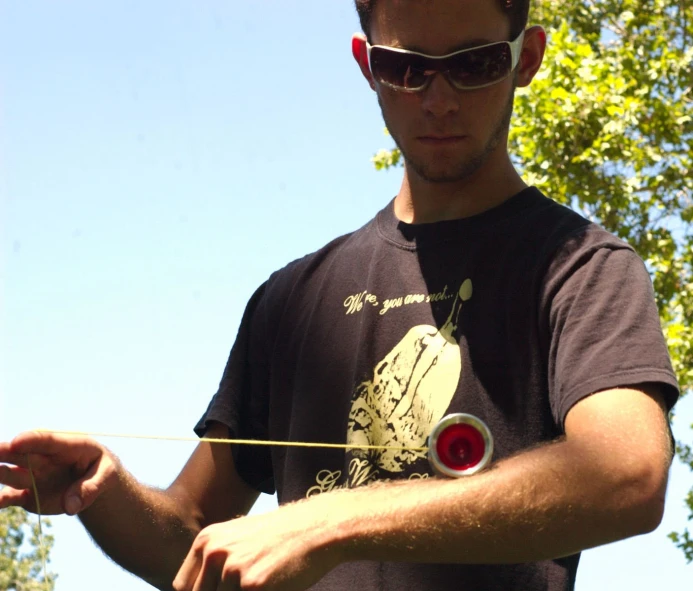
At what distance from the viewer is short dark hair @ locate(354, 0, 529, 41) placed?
272cm

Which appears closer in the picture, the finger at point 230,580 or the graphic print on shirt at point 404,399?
the finger at point 230,580

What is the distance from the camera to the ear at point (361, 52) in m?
2.96

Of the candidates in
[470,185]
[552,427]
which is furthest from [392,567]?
[470,185]

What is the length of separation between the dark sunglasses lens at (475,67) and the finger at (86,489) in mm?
1187

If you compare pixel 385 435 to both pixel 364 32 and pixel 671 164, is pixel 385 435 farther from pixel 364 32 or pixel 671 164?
pixel 671 164

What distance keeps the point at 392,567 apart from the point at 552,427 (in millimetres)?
449

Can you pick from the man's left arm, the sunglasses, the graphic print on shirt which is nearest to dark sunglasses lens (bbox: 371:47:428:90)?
the sunglasses

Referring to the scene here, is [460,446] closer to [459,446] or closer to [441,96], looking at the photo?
[459,446]

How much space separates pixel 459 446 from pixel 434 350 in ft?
1.46

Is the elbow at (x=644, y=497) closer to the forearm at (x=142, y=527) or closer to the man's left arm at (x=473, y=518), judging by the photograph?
the man's left arm at (x=473, y=518)

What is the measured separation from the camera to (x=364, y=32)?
2908mm

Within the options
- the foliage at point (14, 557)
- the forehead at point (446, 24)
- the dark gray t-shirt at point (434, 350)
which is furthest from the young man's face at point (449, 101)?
the foliage at point (14, 557)

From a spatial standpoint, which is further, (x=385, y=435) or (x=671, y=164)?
(x=671, y=164)

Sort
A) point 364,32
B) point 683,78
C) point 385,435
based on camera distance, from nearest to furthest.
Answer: point 385,435 < point 364,32 < point 683,78
